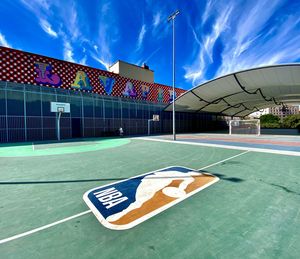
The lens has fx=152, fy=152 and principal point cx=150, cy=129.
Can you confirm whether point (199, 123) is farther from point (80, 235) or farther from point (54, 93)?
point (80, 235)

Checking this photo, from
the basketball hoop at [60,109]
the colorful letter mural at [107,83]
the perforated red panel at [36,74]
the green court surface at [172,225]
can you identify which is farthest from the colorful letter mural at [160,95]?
the green court surface at [172,225]

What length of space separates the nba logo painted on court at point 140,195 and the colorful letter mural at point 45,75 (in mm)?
20346

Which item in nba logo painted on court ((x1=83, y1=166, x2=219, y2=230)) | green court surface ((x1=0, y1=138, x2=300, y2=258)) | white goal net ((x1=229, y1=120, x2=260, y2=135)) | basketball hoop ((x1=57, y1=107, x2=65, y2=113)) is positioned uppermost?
→ basketball hoop ((x1=57, y1=107, x2=65, y2=113))

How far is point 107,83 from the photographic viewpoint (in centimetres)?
2464

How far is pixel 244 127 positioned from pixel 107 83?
2387 centimetres

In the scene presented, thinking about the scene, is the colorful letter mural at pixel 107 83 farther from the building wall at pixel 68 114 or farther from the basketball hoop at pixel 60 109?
the basketball hoop at pixel 60 109

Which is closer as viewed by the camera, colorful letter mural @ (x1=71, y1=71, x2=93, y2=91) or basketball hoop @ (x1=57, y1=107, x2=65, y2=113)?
basketball hoop @ (x1=57, y1=107, x2=65, y2=113)

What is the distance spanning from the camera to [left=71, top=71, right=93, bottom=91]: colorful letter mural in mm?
21500

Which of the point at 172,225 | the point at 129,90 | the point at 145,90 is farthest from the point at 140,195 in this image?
the point at 145,90

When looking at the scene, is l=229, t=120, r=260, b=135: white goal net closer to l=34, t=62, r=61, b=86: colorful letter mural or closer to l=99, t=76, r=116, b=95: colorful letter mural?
l=99, t=76, r=116, b=95: colorful letter mural

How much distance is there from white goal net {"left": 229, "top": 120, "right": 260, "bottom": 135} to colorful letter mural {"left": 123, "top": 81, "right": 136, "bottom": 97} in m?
17.7

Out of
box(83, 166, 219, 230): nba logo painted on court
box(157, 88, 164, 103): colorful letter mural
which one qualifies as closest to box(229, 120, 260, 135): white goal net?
box(157, 88, 164, 103): colorful letter mural

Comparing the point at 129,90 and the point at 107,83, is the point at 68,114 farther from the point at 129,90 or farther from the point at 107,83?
the point at 129,90

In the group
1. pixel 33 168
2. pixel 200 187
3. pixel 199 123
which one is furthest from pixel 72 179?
pixel 199 123
